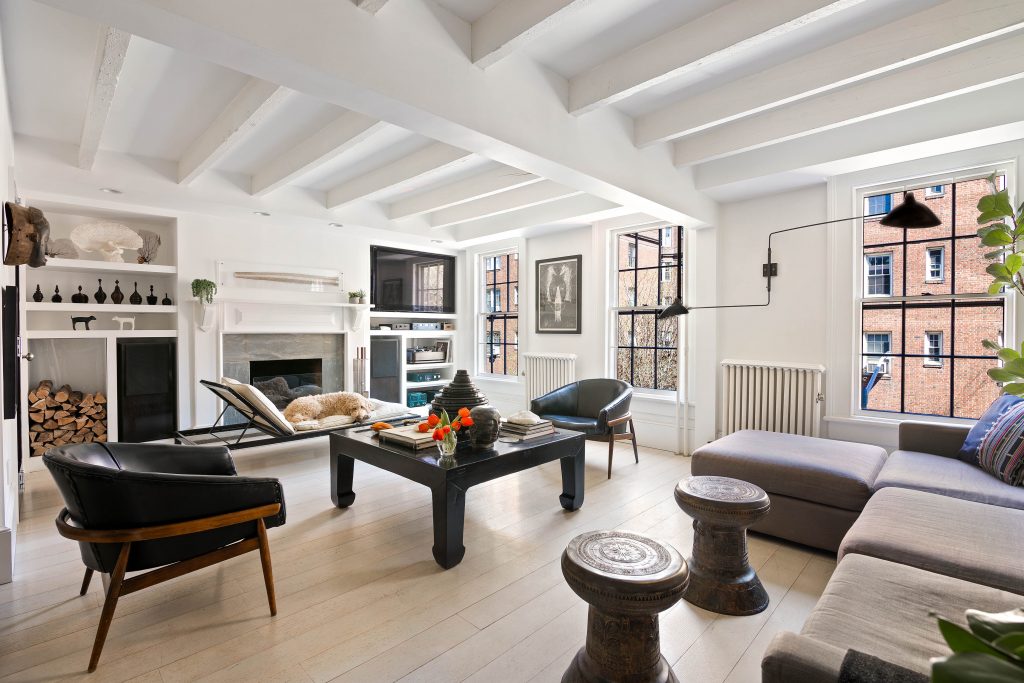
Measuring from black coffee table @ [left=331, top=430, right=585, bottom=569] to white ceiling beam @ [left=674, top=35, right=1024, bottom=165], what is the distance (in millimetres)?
2459

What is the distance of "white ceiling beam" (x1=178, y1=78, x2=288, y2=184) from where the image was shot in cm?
288

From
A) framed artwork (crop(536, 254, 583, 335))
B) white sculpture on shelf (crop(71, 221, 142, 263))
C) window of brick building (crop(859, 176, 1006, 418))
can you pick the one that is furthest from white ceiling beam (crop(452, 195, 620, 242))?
white sculpture on shelf (crop(71, 221, 142, 263))

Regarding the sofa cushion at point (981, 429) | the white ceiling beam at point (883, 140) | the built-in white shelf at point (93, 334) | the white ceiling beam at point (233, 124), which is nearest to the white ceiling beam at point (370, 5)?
the white ceiling beam at point (233, 124)

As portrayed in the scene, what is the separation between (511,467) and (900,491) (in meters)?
2.00

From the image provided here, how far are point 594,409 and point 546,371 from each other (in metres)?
1.37

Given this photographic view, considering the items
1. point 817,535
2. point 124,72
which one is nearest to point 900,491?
point 817,535

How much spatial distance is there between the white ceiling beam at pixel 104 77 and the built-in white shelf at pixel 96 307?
65.5 inches

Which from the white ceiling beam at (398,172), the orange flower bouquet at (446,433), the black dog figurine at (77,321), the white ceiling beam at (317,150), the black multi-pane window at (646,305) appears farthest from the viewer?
the black multi-pane window at (646,305)

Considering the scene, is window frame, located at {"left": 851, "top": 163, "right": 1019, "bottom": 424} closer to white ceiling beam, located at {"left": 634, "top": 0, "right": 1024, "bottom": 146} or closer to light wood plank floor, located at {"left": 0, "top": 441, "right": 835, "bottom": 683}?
white ceiling beam, located at {"left": 634, "top": 0, "right": 1024, "bottom": 146}

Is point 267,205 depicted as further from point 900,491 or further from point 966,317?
point 966,317

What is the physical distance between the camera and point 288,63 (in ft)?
6.11

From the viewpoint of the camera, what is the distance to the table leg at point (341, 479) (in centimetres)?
336

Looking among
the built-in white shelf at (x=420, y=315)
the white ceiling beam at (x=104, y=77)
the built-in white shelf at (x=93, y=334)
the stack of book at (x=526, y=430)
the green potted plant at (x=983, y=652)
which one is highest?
the white ceiling beam at (x=104, y=77)

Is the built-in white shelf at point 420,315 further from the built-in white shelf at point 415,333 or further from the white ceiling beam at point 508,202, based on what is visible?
the white ceiling beam at point 508,202
